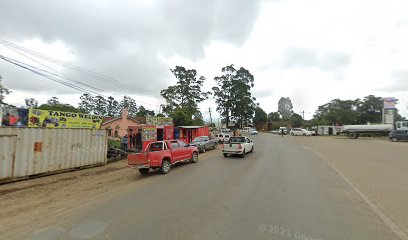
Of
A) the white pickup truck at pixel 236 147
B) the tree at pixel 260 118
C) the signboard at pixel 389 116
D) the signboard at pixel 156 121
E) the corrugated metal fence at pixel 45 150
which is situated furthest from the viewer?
the tree at pixel 260 118

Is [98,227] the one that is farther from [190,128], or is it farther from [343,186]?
[190,128]

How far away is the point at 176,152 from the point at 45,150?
686 centimetres

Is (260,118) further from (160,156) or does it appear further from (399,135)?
(160,156)

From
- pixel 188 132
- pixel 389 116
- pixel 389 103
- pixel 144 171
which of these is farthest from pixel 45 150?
pixel 389 103

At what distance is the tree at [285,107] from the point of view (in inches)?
5129

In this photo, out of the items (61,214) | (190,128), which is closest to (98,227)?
(61,214)

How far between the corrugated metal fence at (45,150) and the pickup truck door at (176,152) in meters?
5.55

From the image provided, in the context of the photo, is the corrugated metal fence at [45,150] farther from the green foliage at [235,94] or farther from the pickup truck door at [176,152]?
the green foliage at [235,94]

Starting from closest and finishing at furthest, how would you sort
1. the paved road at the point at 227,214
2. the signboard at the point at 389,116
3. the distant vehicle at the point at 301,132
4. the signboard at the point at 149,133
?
the paved road at the point at 227,214 → the signboard at the point at 149,133 → the signboard at the point at 389,116 → the distant vehicle at the point at 301,132

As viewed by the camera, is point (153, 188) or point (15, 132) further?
point (15, 132)

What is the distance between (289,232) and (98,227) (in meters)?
4.08

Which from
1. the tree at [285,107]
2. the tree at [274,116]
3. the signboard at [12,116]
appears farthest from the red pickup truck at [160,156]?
the tree at [285,107]

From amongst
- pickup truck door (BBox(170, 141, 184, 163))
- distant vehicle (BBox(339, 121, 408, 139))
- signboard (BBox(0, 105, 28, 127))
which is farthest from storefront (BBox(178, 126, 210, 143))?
distant vehicle (BBox(339, 121, 408, 139))

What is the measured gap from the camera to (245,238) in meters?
4.81
